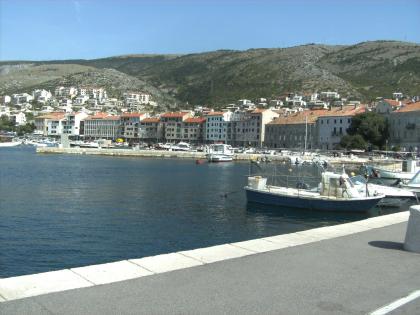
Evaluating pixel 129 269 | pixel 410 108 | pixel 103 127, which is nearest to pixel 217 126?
pixel 103 127

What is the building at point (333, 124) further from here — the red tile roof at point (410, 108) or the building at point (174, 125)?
the building at point (174, 125)

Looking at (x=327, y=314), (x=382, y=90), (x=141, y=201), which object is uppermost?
(x=382, y=90)

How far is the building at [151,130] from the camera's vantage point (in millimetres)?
175875

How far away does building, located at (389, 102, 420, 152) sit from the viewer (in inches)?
4178

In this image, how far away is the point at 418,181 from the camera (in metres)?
39.2

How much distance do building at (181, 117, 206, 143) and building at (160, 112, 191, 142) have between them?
5.06 feet

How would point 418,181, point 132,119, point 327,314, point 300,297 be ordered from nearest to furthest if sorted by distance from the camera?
point 327,314, point 300,297, point 418,181, point 132,119

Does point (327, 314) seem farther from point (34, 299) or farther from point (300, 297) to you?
point (34, 299)

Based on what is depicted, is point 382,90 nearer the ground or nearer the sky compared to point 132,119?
nearer the sky

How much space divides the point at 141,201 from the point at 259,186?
8.46 metres

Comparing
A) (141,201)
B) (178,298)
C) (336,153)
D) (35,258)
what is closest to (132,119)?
(336,153)

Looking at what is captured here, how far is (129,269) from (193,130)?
524 feet

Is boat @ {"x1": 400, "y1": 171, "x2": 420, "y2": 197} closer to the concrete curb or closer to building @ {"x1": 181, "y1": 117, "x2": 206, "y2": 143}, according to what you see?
the concrete curb

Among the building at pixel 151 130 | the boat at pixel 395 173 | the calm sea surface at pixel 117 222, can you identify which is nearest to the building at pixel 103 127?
the building at pixel 151 130
